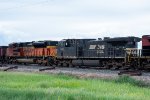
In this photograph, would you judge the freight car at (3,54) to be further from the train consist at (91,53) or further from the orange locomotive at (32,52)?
the train consist at (91,53)

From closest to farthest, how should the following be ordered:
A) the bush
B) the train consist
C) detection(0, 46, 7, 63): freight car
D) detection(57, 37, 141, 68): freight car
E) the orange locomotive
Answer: the bush < the train consist < detection(57, 37, 141, 68): freight car < the orange locomotive < detection(0, 46, 7, 63): freight car

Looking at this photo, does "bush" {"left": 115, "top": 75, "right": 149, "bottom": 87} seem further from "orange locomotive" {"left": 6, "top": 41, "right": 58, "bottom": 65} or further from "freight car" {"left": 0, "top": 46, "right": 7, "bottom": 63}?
"freight car" {"left": 0, "top": 46, "right": 7, "bottom": 63}

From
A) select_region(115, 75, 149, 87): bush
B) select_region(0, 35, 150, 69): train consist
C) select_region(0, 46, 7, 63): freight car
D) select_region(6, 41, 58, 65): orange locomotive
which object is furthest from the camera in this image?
select_region(0, 46, 7, 63): freight car

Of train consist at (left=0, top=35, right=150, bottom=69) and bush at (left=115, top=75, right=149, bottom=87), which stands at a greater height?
train consist at (left=0, top=35, right=150, bottom=69)

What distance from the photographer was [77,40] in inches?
1746

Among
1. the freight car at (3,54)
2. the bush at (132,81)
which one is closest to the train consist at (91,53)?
the freight car at (3,54)

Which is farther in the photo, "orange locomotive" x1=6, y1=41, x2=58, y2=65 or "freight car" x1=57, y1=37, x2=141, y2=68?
"orange locomotive" x1=6, y1=41, x2=58, y2=65

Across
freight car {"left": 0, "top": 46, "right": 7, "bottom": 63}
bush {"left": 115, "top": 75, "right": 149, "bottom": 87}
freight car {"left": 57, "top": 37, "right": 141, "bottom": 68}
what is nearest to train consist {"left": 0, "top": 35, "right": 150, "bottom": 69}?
freight car {"left": 57, "top": 37, "right": 141, "bottom": 68}

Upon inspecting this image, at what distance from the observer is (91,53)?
41812 mm

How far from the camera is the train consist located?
35.1 meters

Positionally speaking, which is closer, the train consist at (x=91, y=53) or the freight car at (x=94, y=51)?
the train consist at (x=91, y=53)

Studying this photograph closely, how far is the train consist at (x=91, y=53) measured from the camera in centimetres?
3506

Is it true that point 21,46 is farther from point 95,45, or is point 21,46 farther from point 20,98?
point 20,98

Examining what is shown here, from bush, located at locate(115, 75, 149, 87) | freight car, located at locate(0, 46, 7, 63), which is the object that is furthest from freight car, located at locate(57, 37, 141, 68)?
freight car, located at locate(0, 46, 7, 63)
